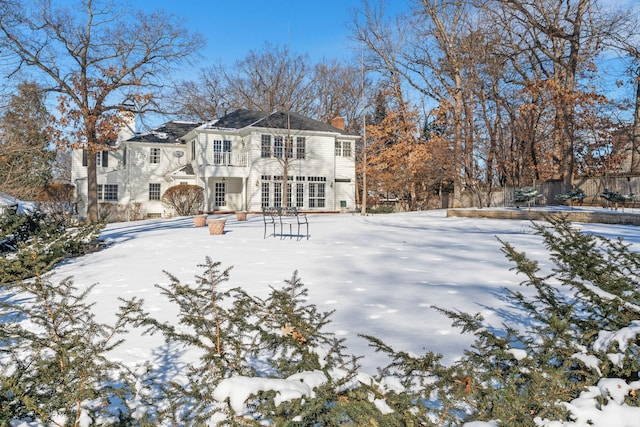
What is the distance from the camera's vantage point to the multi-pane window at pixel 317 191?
1227 inches

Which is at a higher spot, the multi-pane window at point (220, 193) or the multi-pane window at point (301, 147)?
the multi-pane window at point (301, 147)

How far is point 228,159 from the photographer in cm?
3009

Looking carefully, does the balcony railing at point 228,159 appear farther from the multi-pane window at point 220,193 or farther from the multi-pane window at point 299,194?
the multi-pane window at point 299,194

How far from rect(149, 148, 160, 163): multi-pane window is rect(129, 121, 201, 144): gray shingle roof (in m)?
0.69

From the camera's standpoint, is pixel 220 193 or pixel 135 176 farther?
pixel 135 176

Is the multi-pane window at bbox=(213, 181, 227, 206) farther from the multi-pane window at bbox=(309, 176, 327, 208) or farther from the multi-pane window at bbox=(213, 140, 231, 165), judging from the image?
the multi-pane window at bbox=(309, 176, 327, 208)

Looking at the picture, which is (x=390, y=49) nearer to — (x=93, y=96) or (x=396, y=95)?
(x=396, y=95)

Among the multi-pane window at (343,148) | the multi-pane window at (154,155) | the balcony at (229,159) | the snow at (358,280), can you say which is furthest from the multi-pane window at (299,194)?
the snow at (358,280)

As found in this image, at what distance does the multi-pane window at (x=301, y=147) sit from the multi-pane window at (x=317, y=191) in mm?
1676

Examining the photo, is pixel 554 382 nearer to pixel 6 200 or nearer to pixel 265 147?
pixel 6 200

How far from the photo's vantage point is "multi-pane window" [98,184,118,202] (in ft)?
100

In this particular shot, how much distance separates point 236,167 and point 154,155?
22.1 ft

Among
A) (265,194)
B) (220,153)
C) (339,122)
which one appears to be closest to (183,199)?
(220,153)

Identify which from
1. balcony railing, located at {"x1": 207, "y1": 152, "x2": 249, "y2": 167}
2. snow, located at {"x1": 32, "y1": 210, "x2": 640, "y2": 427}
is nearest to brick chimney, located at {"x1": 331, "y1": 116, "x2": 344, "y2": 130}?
balcony railing, located at {"x1": 207, "y1": 152, "x2": 249, "y2": 167}
